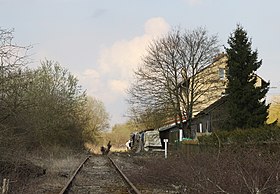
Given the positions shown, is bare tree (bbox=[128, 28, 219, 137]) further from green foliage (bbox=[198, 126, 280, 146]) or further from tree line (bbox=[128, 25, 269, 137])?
→ green foliage (bbox=[198, 126, 280, 146])

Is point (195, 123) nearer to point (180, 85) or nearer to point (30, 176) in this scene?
point (180, 85)

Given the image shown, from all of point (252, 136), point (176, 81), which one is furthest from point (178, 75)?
point (252, 136)

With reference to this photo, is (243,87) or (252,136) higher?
(243,87)

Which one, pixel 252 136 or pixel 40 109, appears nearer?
pixel 252 136

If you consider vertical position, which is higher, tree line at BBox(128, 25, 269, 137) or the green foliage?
tree line at BBox(128, 25, 269, 137)

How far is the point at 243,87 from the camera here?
1400 inches

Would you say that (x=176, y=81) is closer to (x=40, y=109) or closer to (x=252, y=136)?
(x=40, y=109)

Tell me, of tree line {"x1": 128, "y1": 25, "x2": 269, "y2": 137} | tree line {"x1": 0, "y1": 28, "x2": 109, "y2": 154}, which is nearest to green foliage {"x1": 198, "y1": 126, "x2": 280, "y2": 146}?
tree line {"x1": 0, "y1": 28, "x2": 109, "y2": 154}

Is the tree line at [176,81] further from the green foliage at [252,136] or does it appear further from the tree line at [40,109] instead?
the green foliage at [252,136]

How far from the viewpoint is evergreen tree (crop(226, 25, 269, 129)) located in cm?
3472

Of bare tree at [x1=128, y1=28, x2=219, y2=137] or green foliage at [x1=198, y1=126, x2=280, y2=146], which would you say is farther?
bare tree at [x1=128, y1=28, x2=219, y2=137]

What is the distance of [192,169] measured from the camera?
13961 mm

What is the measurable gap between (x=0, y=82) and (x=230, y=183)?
411 inches

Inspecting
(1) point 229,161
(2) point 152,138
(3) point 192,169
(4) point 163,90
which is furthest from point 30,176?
(2) point 152,138
